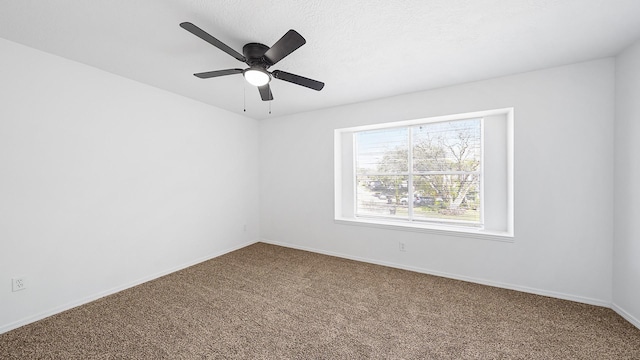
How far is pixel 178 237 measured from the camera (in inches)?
129

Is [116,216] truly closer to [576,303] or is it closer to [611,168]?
[576,303]

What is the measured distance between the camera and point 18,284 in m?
2.02

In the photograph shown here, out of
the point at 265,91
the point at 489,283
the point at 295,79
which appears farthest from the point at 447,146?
the point at 265,91

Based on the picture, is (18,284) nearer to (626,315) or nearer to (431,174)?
(431,174)

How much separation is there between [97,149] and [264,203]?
2.55m

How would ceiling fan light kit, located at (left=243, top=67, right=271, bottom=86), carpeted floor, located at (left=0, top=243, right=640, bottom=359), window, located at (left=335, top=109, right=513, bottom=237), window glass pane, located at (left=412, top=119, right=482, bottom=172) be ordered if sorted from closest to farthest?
carpeted floor, located at (left=0, top=243, right=640, bottom=359) < ceiling fan light kit, located at (left=243, top=67, right=271, bottom=86) < window, located at (left=335, top=109, right=513, bottom=237) < window glass pane, located at (left=412, top=119, right=482, bottom=172)

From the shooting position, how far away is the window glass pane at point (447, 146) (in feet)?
10.2

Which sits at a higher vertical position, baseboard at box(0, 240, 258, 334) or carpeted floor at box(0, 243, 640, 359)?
baseboard at box(0, 240, 258, 334)

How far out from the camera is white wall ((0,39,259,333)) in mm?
2016

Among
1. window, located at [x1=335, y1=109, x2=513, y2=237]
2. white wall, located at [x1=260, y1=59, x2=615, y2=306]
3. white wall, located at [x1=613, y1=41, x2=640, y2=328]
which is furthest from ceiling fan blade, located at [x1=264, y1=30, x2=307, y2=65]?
white wall, located at [x1=613, y1=41, x2=640, y2=328]

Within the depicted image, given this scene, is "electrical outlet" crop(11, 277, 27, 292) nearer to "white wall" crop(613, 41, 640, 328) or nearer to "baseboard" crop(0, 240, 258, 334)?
"baseboard" crop(0, 240, 258, 334)

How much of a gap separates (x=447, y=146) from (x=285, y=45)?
2.65 meters

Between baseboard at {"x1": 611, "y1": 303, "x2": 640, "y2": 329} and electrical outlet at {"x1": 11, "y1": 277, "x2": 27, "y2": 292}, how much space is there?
5.27 m

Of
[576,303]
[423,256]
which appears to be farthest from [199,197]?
[576,303]
